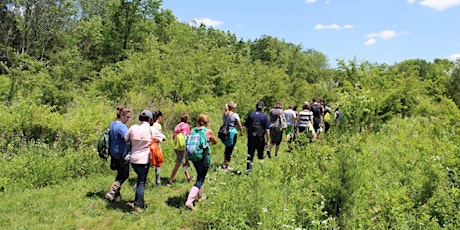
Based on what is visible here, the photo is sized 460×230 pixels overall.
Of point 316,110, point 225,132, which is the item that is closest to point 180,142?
point 225,132

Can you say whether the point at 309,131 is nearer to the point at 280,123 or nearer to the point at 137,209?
the point at 280,123

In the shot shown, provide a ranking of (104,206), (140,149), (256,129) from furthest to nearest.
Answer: (256,129) < (104,206) < (140,149)

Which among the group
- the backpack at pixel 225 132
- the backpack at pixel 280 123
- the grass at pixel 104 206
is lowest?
the grass at pixel 104 206

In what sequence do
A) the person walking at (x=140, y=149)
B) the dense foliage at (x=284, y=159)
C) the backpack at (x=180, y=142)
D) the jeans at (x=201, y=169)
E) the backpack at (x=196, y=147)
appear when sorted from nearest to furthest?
the dense foliage at (x=284, y=159), the person walking at (x=140, y=149), the backpack at (x=196, y=147), the jeans at (x=201, y=169), the backpack at (x=180, y=142)

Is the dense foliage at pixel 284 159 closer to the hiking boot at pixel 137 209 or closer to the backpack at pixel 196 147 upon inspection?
the backpack at pixel 196 147

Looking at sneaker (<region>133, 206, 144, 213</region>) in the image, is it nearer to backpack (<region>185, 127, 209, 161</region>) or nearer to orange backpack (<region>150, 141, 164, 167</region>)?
orange backpack (<region>150, 141, 164, 167</region>)

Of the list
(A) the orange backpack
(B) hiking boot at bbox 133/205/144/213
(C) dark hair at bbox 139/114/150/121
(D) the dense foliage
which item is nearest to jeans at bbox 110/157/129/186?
(A) the orange backpack

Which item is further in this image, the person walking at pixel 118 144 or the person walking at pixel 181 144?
the person walking at pixel 181 144

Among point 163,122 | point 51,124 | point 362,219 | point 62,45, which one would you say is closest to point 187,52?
point 163,122

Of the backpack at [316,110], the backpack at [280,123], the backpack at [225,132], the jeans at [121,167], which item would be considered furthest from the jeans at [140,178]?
the backpack at [316,110]

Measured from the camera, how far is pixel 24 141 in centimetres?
871

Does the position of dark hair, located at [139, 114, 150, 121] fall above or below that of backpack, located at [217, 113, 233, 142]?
above

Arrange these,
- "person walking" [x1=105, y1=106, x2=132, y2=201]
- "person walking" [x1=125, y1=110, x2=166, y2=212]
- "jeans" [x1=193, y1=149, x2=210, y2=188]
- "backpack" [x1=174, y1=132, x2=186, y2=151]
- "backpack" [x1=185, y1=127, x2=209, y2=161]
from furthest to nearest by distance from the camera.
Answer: "backpack" [x1=174, y1=132, x2=186, y2=151]
"person walking" [x1=105, y1=106, x2=132, y2=201]
"jeans" [x1=193, y1=149, x2=210, y2=188]
"backpack" [x1=185, y1=127, x2=209, y2=161]
"person walking" [x1=125, y1=110, x2=166, y2=212]

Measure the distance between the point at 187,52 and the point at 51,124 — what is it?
49.7 feet
